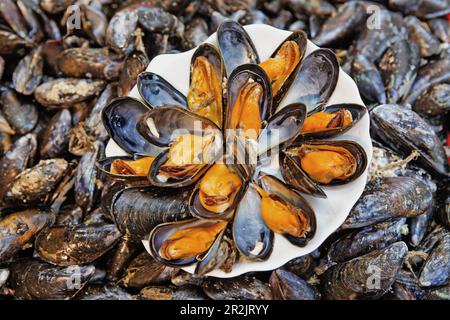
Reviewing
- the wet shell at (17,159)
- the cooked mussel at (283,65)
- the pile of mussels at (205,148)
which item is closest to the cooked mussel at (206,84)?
the pile of mussels at (205,148)

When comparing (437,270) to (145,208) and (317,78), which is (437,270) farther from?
(145,208)

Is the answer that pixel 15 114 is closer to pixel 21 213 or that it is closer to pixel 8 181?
pixel 8 181

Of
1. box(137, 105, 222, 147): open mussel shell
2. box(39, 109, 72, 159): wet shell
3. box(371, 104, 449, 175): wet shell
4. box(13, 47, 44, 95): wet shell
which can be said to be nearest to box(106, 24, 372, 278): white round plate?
box(137, 105, 222, 147): open mussel shell

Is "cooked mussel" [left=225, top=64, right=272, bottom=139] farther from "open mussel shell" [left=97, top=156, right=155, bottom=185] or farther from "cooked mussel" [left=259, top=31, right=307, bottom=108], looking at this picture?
"open mussel shell" [left=97, top=156, right=155, bottom=185]

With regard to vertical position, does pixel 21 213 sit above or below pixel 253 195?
below
